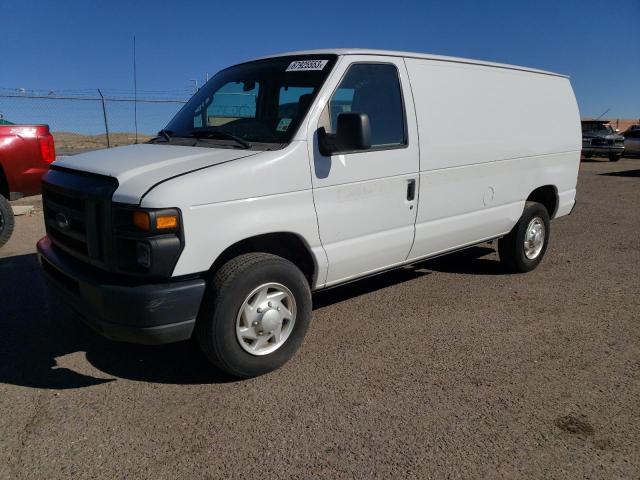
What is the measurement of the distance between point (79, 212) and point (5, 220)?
405 cm

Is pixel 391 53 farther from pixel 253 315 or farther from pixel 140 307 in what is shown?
pixel 140 307

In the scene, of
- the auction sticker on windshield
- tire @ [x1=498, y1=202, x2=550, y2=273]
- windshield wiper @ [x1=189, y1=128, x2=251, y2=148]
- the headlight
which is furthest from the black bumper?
tire @ [x1=498, y1=202, x2=550, y2=273]

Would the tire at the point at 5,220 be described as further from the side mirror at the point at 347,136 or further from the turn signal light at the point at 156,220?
the side mirror at the point at 347,136

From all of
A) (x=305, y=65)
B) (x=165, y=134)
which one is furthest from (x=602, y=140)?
(x=165, y=134)

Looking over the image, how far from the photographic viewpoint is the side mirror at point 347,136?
11.5ft

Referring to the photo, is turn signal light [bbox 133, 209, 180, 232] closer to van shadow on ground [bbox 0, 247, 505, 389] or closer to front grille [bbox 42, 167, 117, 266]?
front grille [bbox 42, 167, 117, 266]

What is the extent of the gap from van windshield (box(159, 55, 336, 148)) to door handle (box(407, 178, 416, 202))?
1.07m

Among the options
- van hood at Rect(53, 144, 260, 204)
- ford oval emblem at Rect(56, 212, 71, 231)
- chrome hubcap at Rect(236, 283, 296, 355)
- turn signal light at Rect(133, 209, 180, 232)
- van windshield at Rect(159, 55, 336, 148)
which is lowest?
chrome hubcap at Rect(236, 283, 296, 355)

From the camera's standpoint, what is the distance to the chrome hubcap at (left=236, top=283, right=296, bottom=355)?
3395 mm

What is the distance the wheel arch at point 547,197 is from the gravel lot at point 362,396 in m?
1.19

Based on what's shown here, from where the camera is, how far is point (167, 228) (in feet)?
9.70

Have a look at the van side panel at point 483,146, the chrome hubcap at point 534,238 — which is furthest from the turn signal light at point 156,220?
the chrome hubcap at point 534,238

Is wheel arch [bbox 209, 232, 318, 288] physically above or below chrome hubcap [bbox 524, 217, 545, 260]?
above

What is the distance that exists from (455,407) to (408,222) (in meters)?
1.60
